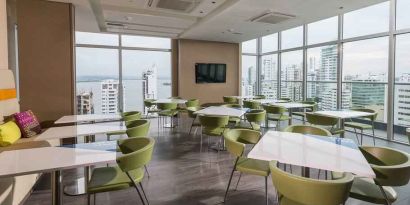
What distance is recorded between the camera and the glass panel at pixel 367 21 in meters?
5.61

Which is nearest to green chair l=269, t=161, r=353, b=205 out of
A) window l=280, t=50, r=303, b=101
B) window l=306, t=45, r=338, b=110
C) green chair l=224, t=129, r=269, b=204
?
green chair l=224, t=129, r=269, b=204

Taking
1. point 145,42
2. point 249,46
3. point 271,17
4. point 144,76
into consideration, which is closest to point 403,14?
point 271,17

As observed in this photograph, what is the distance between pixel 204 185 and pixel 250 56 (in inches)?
318

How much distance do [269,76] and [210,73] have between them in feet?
8.46

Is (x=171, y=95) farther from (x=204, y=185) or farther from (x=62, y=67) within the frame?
(x=204, y=185)

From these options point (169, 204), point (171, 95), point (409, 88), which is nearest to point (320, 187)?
point (169, 204)

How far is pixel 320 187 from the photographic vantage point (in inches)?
60.5

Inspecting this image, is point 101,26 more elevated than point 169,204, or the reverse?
point 101,26

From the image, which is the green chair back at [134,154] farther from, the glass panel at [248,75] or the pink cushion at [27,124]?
the glass panel at [248,75]

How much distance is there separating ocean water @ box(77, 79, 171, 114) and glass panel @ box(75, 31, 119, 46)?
4.39ft

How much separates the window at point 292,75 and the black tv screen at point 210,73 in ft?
7.59

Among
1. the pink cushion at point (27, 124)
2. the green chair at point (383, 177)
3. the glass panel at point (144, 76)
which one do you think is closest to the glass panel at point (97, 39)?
the glass panel at point (144, 76)

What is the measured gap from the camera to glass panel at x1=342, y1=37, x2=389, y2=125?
18.8 ft

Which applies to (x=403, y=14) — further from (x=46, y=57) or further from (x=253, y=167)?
(x=46, y=57)
